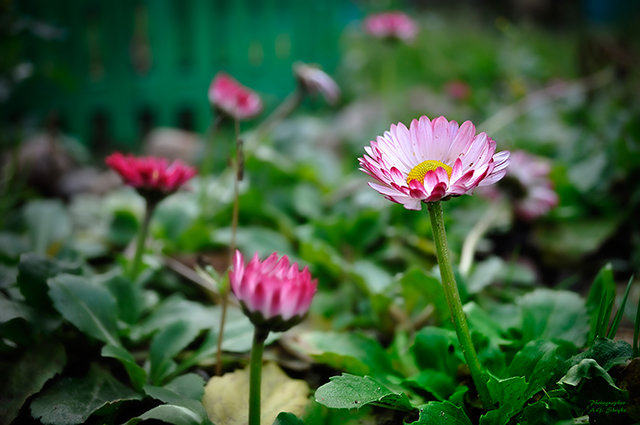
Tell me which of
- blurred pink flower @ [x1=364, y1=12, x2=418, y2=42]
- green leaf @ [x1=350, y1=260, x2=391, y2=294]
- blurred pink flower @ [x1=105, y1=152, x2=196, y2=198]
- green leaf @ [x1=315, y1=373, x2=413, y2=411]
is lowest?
green leaf @ [x1=350, y1=260, x2=391, y2=294]

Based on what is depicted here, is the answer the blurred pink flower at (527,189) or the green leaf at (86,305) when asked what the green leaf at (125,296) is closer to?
the green leaf at (86,305)

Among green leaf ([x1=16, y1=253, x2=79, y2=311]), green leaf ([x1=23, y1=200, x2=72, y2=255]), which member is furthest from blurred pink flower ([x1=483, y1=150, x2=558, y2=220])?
green leaf ([x1=23, y1=200, x2=72, y2=255])

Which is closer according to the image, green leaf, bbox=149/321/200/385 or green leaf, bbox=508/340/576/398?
green leaf, bbox=508/340/576/398

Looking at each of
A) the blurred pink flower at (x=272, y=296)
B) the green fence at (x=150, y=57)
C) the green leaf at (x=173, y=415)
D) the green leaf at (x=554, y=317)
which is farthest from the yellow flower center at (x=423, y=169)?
the green fence at (x=150, y=57)

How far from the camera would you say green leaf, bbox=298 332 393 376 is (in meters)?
1.21

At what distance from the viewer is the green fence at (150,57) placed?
3.17 metres

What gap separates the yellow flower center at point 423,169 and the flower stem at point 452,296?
0.08m

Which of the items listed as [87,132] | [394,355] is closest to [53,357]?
[394,355]

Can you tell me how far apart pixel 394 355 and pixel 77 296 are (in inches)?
33.2

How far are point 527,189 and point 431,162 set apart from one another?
107 centimetres

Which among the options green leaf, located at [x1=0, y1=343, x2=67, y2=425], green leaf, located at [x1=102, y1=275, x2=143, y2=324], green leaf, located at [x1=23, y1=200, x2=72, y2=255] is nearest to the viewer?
green leaf, located at [x1=0, y1=343, x2=67, y2=425]

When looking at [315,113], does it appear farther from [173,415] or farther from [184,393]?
[173,415]

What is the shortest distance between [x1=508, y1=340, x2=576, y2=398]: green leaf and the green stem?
1.07 meters

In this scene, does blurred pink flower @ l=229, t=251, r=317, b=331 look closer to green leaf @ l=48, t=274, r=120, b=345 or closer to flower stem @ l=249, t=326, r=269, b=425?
flower stem @ l=249, t=326, r=269, b=425
